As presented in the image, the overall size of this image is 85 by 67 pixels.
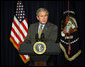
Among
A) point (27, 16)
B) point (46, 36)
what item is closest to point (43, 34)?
point (46, 36)

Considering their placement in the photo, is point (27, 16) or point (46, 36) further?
point (27, 16)

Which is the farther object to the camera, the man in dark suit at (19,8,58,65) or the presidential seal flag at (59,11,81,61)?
the presidential seal flag at (59,11,81,61)

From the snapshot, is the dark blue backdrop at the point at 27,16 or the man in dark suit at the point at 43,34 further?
the dark blue backdrop at the point at 27,16

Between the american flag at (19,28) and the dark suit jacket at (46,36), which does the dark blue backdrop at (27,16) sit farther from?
the dark suit jacket at (46,36)

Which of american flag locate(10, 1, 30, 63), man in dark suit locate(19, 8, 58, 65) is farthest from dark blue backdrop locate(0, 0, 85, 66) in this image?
man in dark suit locate(19, 8, 58, 65)

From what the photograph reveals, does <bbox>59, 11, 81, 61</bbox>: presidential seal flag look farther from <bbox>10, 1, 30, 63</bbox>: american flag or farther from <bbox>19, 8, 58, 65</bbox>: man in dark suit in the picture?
<bbox>19, 8, 58, 65</bbox>: man in dark suit

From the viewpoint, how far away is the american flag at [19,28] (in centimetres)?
398

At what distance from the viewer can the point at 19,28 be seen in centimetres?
400

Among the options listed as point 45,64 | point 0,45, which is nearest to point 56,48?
point 45,64

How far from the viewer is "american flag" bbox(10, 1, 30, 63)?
13.0ft

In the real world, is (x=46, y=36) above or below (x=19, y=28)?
above

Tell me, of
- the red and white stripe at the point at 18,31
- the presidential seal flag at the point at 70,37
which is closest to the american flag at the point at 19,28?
the red and white stripe at the point at 18,31

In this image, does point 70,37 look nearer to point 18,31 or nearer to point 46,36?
point 18,31

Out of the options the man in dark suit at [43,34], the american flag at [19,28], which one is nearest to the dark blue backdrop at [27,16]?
the american flag at [19,28]
